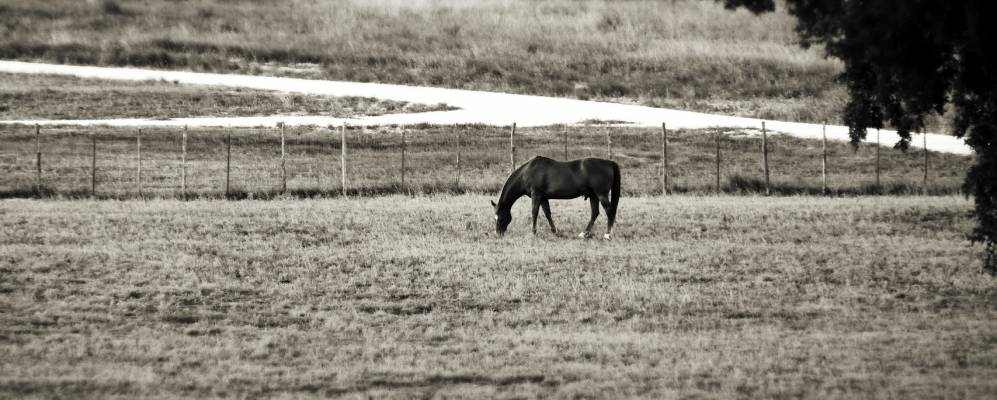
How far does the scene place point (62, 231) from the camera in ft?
85.7

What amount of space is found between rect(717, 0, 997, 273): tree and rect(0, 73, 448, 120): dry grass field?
1511 inches

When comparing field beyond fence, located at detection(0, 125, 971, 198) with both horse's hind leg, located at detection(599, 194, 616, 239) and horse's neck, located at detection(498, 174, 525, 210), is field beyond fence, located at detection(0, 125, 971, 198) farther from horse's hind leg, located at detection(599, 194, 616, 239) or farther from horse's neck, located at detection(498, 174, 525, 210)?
horse's hind leg, located at detection(599, 194, 616, 239)

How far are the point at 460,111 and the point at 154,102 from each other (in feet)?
43.2

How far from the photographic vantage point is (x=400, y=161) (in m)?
41.5

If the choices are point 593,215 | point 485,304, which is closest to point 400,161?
point 593,215

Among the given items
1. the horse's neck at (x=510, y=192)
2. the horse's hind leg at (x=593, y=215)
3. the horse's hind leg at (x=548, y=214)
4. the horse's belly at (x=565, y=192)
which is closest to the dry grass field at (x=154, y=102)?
the horse's neck at (x=510, y=192)

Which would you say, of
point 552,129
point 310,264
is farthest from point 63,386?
point 552,129

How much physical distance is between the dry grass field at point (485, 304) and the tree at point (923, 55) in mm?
2560

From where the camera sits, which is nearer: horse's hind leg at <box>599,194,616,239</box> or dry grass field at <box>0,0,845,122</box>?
horse's hind leg at <box>599,194,616,239</box>

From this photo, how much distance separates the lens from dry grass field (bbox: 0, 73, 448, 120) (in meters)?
52.9

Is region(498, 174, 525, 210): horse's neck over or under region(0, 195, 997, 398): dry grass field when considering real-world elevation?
over

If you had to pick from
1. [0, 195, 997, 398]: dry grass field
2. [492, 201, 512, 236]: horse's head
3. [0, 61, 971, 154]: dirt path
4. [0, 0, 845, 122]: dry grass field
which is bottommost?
[0, 195, 997, 398]: dry grass field

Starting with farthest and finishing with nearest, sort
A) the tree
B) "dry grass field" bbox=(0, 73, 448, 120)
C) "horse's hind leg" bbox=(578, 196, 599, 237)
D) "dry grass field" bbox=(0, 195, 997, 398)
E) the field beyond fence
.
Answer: "dry grass field" bbox=(0, 73, 448, 120), the field beyond fence, "horse's hind leg" bbox=(578, 196, 599, 237), the tree, "dry grass field" bbox=(0, 195, 997, 398)

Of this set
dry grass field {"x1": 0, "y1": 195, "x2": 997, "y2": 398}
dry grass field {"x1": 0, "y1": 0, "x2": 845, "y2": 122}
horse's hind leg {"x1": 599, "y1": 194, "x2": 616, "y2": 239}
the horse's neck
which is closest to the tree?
dry grass field {"x1": 0, "y1": 195, "x2": 997, "y2": 398}
